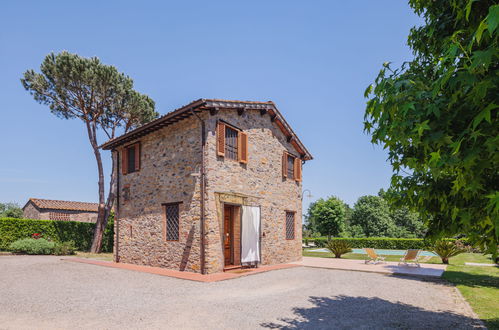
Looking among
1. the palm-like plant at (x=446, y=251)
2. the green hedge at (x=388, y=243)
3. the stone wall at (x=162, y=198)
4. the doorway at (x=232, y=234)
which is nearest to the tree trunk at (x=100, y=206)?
the stone wall at (x=162, y=198)

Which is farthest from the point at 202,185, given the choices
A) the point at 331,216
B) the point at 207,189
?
the point at 331,216

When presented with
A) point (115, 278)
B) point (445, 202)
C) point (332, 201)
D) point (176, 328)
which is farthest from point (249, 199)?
point (332, 201)

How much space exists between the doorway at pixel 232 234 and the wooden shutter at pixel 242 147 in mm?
1895

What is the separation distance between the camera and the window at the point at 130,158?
13258 mm

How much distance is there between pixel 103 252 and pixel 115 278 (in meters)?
13.0

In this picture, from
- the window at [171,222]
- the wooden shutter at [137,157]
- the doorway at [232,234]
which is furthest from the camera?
the wooden shutter at [137,157]

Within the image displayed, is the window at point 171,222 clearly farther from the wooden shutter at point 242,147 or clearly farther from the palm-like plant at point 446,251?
the palm-like plant at point 446,251

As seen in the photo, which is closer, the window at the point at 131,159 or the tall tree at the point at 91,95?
the window at the point at 131,159

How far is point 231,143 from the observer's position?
11641mm

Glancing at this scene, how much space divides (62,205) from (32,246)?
20.0m

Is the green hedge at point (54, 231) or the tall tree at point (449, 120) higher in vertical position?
the tall tree at point (449, 120)

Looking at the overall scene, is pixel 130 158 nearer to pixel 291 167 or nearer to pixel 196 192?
pixel 196 192

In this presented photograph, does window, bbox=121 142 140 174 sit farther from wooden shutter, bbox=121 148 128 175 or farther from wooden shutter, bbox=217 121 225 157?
wooden shutter, bbox=217 121 225 157

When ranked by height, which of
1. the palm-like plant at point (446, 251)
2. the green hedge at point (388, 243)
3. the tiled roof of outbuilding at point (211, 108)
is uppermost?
the tiled roof of outbuilding at point (211, 108)
